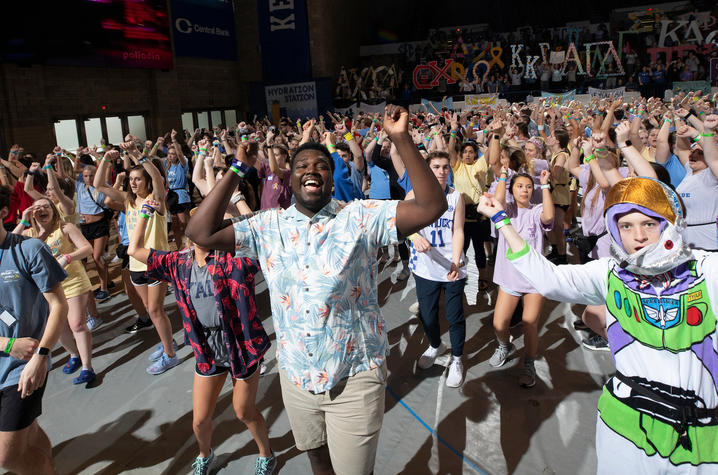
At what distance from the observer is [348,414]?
2.17 meters

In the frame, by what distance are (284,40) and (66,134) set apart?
12511 mm

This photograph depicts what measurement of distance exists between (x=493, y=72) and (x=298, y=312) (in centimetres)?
2658

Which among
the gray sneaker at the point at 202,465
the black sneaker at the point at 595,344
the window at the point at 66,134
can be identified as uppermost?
the window at the point at 66,134

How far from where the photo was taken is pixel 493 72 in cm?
2631

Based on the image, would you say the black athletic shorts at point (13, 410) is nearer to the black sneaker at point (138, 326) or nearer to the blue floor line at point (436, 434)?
the blue floor line at point (436, 434)

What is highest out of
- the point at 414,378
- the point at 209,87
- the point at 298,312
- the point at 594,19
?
the point at 594,19

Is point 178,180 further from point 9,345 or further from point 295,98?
point 295,98

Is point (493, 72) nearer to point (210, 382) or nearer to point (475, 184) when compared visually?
point (475, 184)

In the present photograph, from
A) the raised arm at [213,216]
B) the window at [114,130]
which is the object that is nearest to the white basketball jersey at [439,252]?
the raised arm at [213,216]

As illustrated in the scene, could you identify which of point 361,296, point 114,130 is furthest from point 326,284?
point 114,130

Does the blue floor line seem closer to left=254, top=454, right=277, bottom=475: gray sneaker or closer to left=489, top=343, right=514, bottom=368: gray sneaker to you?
left=489, top=343, right=514, bottom=368: gray sneaker

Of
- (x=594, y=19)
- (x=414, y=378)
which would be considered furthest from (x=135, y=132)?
(x=594, y=19)

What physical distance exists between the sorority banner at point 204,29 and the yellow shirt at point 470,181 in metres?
18.9

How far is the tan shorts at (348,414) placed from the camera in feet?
7.09
